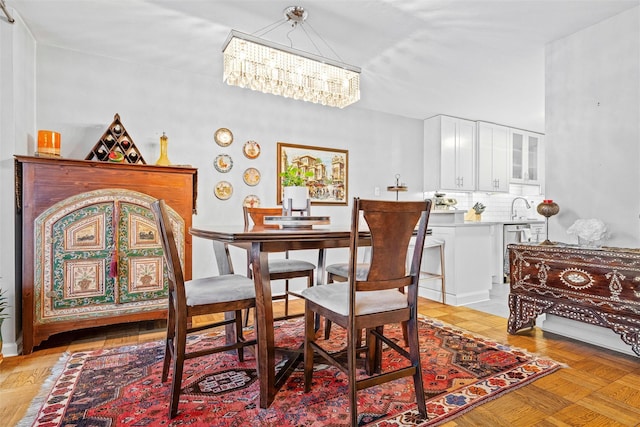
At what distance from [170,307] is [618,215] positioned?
317 centimetres

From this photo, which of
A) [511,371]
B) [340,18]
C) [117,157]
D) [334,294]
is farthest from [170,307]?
[340,18]

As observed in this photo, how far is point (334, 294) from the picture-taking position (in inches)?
67.5

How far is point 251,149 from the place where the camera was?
3.91m

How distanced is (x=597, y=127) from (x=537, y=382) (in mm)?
2012

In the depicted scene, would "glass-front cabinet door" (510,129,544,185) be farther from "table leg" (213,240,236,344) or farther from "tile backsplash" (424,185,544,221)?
"table leg" (213,240,236,344)

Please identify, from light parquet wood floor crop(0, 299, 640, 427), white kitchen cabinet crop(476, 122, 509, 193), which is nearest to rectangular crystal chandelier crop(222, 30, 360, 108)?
light parquet wood floor crop(0, 299, 640, 427)

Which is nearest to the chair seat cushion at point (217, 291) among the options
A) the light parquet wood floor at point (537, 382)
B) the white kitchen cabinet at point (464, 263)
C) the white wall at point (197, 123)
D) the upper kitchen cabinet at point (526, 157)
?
the light parquet wood floor at point (537, 382)

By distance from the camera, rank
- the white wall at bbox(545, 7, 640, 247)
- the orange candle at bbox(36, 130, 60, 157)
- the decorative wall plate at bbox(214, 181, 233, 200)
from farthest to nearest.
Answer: the decorative wall plate at bbox(214, 181, 233, 200) → the orange candle at bbox(36, 130, 60, 157) → the white wall at bbox(545, 7, 640, 247)

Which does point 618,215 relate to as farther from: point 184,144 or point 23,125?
point 23,125

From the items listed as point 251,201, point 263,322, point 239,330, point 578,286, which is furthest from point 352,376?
point 251,201

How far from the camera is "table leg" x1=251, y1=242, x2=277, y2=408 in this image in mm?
1668

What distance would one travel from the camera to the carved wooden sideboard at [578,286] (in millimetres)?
2232

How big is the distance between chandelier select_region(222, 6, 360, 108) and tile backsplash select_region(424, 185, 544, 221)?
313 centimetres

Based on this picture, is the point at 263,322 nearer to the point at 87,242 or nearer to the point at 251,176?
→ the point at 87,242
